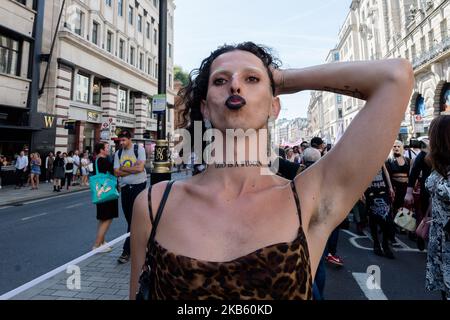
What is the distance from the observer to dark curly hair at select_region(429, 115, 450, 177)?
290 cm

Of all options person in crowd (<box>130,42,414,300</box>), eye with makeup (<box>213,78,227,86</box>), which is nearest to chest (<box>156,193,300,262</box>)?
person in crowd (<box>130,42,414,300</box>)

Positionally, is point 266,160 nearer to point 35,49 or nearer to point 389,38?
point 35,49

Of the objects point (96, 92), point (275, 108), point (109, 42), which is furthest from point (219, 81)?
point (109, 42)

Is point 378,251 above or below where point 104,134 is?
below

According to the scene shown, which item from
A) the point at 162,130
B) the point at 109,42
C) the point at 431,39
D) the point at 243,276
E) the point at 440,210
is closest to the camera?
the point at 243,276

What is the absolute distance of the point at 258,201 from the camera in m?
1.31

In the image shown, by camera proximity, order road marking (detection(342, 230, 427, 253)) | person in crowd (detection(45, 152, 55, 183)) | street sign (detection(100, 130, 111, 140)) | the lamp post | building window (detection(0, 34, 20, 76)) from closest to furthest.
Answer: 1. the lamp post
2. road marking (detection(342, 230, 427, 253))
3. building window (detection(0, 34, 20, 76))
4. street sign (detection(100, 130, 111, 140))
5. person in crowd (detection(45, 152, 55, 183))

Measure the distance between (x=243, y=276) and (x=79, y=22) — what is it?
26.3 m

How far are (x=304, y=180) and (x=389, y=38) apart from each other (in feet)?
132

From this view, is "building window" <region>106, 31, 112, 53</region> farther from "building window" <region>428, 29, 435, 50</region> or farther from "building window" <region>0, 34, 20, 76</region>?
"building window" <region>428, 29, 435, 50</region>

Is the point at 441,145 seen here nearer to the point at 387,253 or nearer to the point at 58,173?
the point at 387,253

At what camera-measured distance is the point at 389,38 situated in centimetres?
3366

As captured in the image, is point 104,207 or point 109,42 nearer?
point 104,207

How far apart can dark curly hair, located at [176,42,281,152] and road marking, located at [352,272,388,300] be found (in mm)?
3434
